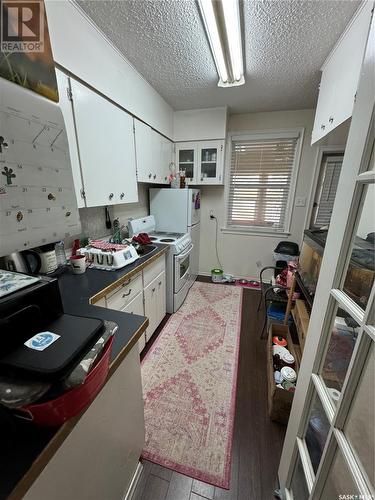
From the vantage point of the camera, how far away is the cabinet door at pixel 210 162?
9.40ft

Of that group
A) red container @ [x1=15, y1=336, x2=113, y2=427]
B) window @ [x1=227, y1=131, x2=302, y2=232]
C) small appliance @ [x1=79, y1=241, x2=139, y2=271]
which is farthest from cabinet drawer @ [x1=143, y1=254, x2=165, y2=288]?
window @ [x1=227, y1=131, x2=302, y2=232]

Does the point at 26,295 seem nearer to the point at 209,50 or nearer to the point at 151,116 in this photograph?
the point at 209,50

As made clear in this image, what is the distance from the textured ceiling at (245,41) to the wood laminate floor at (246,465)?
2625mm

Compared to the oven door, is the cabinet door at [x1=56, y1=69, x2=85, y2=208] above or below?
above

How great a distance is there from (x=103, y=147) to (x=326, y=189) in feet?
9.49

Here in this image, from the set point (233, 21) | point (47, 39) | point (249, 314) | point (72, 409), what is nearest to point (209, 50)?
point (233, 21)

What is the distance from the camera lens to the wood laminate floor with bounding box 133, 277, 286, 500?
3.53 ft

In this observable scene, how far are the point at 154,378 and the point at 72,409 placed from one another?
1.35 meters

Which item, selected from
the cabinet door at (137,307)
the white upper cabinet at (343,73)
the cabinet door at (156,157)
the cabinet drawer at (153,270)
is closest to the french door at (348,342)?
the white upper cabinet at (343,73)

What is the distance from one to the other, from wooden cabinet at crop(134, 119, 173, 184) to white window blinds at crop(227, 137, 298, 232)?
108 cm

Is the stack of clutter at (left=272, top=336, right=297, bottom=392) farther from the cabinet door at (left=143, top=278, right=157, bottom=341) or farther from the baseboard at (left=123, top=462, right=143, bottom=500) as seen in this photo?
the cabinet door at (left=143, top=278, right=157, bottom=341)

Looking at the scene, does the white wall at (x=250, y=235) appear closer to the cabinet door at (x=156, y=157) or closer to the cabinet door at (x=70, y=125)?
the cabinet door at (x=156, y=157)

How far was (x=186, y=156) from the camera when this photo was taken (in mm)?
3035

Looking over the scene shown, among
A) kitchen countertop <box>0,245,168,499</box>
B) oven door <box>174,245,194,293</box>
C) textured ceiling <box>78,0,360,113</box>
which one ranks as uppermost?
textured ceiling <box>78,0,360,113</box>
